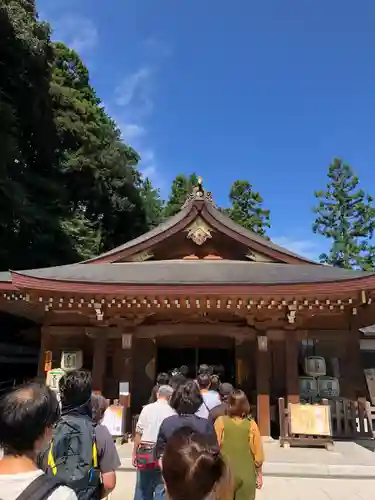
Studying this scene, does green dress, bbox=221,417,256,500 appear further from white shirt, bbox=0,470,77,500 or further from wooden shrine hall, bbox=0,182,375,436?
wooden shrine hall, bbox=0,182,375,436

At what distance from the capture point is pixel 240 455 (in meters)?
3.48

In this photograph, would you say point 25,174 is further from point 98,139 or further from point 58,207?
point 98,139

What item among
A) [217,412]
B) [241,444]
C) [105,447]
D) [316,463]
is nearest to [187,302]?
[316,463]

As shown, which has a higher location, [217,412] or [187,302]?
[187,302]

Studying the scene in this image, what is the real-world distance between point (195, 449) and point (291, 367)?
826 cm

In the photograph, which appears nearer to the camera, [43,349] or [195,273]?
[195,273]

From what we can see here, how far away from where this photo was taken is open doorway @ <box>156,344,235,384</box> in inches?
435

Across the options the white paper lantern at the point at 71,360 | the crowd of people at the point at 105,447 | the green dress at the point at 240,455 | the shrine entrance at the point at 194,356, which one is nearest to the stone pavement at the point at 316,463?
the white paper lantern at the point at 71,360

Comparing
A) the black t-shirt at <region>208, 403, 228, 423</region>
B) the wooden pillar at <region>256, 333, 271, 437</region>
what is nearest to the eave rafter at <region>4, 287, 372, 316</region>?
the wooden pillar at <region>256, 333, 271, 437</region>

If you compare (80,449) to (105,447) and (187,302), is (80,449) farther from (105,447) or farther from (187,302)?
(187,302)

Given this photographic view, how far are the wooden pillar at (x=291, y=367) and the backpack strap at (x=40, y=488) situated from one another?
8373 mm

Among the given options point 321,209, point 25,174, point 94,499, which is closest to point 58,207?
point 25,174

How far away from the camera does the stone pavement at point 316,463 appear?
6.71 m

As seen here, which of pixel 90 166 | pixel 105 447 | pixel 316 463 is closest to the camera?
pixel 105 447
